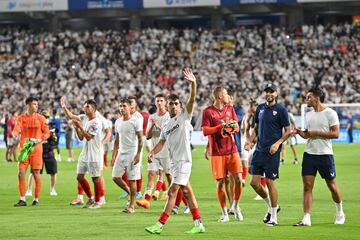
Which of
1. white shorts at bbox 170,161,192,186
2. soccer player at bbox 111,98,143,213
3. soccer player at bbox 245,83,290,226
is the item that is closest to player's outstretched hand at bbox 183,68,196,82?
white shorts at bbox 170,161,192,186

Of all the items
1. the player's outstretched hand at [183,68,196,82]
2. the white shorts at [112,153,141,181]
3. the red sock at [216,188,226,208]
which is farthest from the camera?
the white shorts at [112,153,141,181]

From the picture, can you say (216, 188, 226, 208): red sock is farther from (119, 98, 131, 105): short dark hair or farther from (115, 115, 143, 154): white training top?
(119, 98, 131, 105): short dark hair

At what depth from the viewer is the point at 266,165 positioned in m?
15.9

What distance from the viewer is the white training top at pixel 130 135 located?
1939 centimetres

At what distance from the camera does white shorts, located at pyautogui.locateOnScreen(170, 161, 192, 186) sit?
48.6 feet

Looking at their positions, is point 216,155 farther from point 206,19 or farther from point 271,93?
point 206,19

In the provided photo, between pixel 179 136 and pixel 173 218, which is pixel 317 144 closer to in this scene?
pixel 179 136

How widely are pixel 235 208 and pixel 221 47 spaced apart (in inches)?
1818

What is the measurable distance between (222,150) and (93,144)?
4093 millimetres

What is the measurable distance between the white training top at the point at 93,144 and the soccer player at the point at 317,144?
217 inches

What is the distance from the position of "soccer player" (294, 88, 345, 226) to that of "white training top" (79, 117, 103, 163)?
5.50 meters

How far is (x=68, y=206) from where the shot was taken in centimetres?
2048

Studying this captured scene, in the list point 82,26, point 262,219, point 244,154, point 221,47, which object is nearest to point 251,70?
point 221,47

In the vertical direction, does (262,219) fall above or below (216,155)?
below
